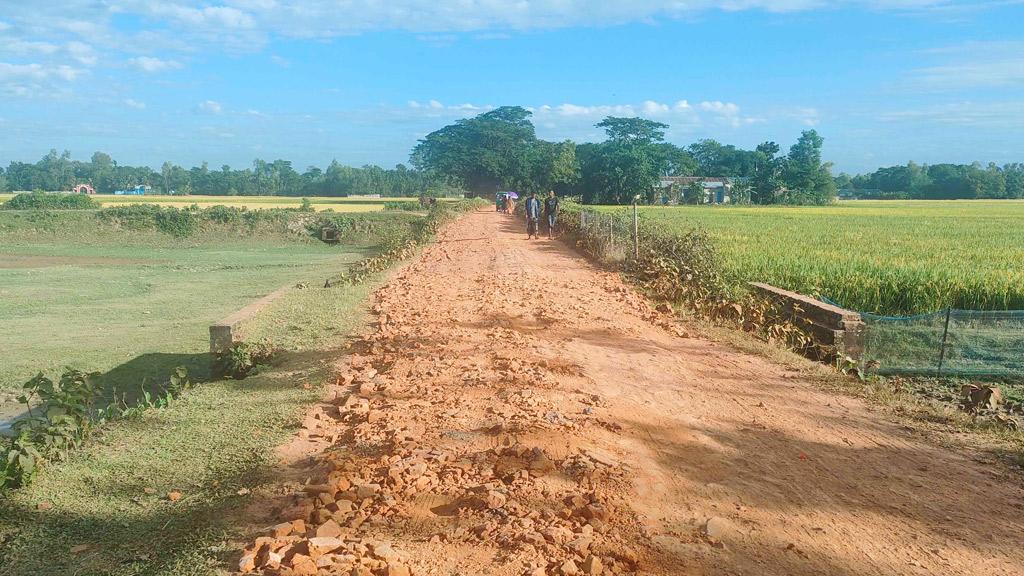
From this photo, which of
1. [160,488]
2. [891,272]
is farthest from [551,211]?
[160,488]

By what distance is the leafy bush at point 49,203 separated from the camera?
44.8 meters

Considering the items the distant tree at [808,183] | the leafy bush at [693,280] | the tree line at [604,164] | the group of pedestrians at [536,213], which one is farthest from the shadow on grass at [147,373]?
the distant tree at [808,183]

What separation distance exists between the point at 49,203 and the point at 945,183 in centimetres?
8957

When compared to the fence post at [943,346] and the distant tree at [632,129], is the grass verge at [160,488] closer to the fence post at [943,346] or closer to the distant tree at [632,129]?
the fence post at [943,346]

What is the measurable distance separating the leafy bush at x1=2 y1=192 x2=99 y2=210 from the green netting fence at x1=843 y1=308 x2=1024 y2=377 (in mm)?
46700

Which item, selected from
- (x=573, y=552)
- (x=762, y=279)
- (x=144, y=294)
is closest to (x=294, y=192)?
(x=144, y=294)

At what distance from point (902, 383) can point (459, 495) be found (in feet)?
19.9

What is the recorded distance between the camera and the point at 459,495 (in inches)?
157

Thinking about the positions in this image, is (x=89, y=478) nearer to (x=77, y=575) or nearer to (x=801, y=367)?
(x=77, y=575)

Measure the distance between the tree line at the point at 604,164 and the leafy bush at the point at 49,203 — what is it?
3996 centimetres

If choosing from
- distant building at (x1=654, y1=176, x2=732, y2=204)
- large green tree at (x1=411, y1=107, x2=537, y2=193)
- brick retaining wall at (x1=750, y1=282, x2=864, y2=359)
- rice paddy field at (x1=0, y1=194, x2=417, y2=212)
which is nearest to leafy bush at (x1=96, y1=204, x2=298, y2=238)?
rice paddy field at (x1=0, y1=194, x2=417, y2=212)

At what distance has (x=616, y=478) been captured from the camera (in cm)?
422

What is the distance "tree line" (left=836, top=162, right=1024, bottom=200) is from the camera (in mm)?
81938

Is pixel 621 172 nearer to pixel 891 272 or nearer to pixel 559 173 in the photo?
pixel 559 173
